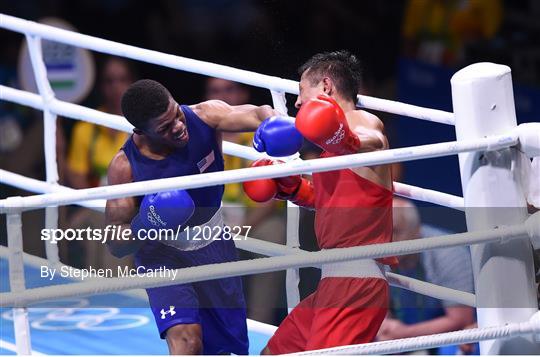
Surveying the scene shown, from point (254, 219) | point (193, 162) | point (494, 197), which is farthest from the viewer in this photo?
point (254, 219)

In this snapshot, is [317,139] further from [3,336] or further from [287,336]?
[3,336]

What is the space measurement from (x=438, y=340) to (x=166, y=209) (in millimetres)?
736

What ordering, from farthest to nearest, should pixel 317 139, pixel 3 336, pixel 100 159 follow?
1. pixel 100 159
2. pixel 3 336
3. pixel 317 139

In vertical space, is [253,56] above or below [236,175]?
above

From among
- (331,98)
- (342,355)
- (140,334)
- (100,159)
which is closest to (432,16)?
(100,159)

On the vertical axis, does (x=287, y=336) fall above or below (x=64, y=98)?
below

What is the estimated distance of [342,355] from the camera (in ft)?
7.53

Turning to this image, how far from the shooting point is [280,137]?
286cm

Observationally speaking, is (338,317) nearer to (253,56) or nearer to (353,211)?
(353,211)

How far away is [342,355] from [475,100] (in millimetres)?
618

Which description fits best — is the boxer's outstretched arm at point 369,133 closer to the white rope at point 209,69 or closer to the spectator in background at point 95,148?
Answer: the white rope at point 209,69

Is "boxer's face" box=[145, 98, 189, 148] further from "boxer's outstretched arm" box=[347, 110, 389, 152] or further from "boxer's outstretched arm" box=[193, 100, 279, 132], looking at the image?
"boxer's outstretched arm" box=[347, 110, 389, 152]

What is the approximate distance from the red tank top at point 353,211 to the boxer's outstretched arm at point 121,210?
→ 1.61 ft

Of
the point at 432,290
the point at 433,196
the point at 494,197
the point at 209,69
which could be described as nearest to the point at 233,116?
the point at 209,69
